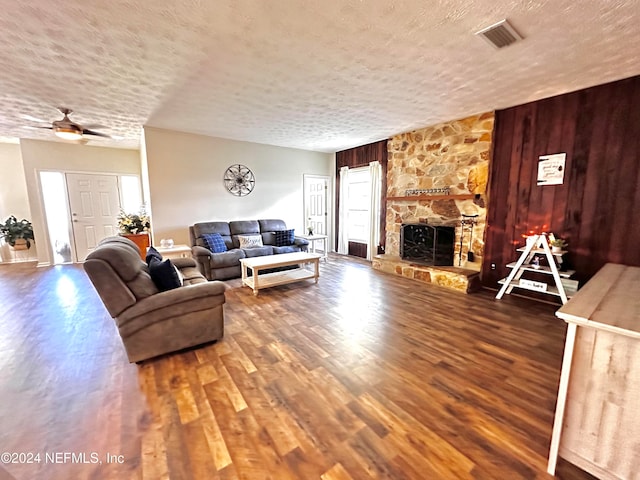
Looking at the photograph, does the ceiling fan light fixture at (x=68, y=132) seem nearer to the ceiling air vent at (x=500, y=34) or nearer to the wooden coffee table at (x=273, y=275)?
the wooden coffee table at (x=273, y=275)

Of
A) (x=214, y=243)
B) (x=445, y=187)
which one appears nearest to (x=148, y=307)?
(x=214, y=243)

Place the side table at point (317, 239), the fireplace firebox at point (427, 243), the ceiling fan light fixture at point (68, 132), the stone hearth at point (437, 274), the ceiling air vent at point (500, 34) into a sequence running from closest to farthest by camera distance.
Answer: the ceiling air vent at point (500, 34), the ceiling fan light fixture at point (68, 132), the stone hearth at point (437, 274), the fireplace firebox at point (427, 243), the side table at point (317, 239)

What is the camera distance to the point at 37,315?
3.20 metres

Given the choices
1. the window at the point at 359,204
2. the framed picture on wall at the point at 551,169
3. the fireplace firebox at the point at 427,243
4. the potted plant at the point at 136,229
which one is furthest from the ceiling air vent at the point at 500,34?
the potted plant at the point at 136,229

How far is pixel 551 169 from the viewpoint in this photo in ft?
11.4

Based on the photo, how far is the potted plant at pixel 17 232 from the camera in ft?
18.8

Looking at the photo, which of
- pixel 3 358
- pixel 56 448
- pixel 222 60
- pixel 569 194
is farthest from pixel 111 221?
pixel 569 194

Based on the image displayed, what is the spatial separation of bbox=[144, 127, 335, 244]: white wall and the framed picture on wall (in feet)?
15.0

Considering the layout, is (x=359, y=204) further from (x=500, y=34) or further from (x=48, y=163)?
(x=48, y=163)

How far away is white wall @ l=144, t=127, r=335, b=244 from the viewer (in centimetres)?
484

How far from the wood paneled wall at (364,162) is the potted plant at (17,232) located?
22.9 feet

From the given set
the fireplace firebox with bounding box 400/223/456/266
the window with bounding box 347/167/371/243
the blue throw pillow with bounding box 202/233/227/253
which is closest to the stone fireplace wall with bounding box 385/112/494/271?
the fireplace firebox with bounding box 400/223/456/266

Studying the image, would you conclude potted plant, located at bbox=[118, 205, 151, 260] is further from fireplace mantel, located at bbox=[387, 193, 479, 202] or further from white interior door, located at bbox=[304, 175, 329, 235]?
fireplace mantel, located at bbox=[387, 193, 479, 202]

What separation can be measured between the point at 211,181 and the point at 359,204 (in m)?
3.36
